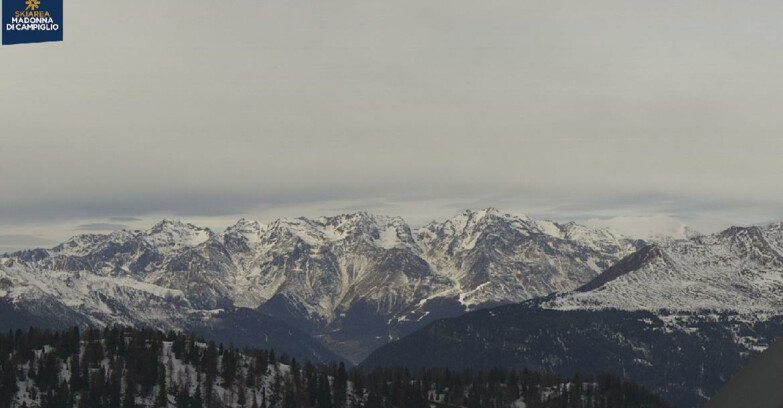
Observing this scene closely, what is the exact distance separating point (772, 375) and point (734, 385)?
1.27 meters

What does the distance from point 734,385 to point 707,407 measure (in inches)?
54.0

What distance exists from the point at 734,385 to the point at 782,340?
158 centimetres

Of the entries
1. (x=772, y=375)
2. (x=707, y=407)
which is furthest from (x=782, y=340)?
(x=707, y=407)

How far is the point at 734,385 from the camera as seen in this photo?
25984 mm

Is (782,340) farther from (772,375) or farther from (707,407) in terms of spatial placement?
(707,407)

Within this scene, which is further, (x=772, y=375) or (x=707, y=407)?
(x=707, y=407)

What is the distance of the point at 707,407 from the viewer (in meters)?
27.1

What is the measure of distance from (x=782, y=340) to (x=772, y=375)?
1.05 m

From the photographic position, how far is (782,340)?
25516 millimetres

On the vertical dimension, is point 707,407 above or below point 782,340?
below

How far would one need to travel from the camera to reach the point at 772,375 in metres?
24.9

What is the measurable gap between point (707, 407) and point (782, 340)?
2786 millimetres
